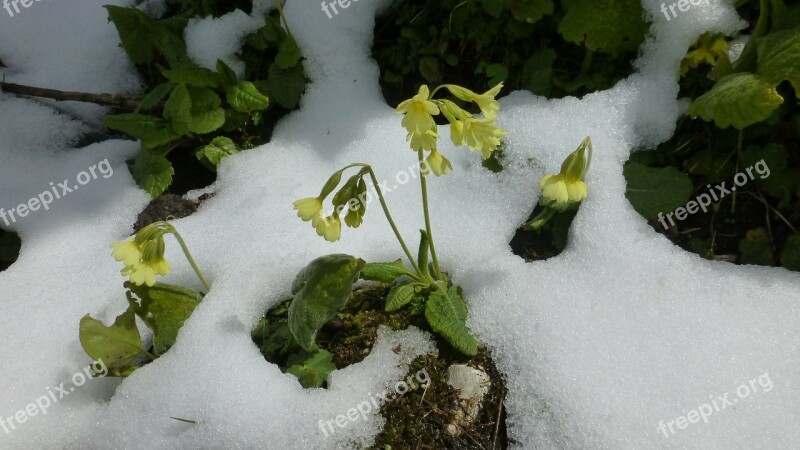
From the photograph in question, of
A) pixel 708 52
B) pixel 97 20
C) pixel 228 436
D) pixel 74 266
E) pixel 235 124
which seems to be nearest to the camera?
pixel 228 436

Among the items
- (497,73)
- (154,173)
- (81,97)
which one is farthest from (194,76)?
(497,73)

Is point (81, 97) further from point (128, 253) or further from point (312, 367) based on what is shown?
point (312, 367)

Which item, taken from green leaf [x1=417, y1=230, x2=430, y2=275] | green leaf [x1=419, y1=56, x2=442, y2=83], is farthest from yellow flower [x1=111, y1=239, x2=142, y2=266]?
green leaf [x1=419, y1=56, x2=442, y2=83]

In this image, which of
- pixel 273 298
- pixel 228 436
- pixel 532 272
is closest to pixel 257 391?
pixel 228 436

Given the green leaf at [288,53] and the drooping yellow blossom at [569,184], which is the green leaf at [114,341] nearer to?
the green leaf at [288,53]

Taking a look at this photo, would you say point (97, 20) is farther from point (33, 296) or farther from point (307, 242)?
point (307, 242)

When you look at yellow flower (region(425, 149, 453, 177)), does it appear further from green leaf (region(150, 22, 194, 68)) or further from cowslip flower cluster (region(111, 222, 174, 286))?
green leaf (region(150, 22, 194, 68))
